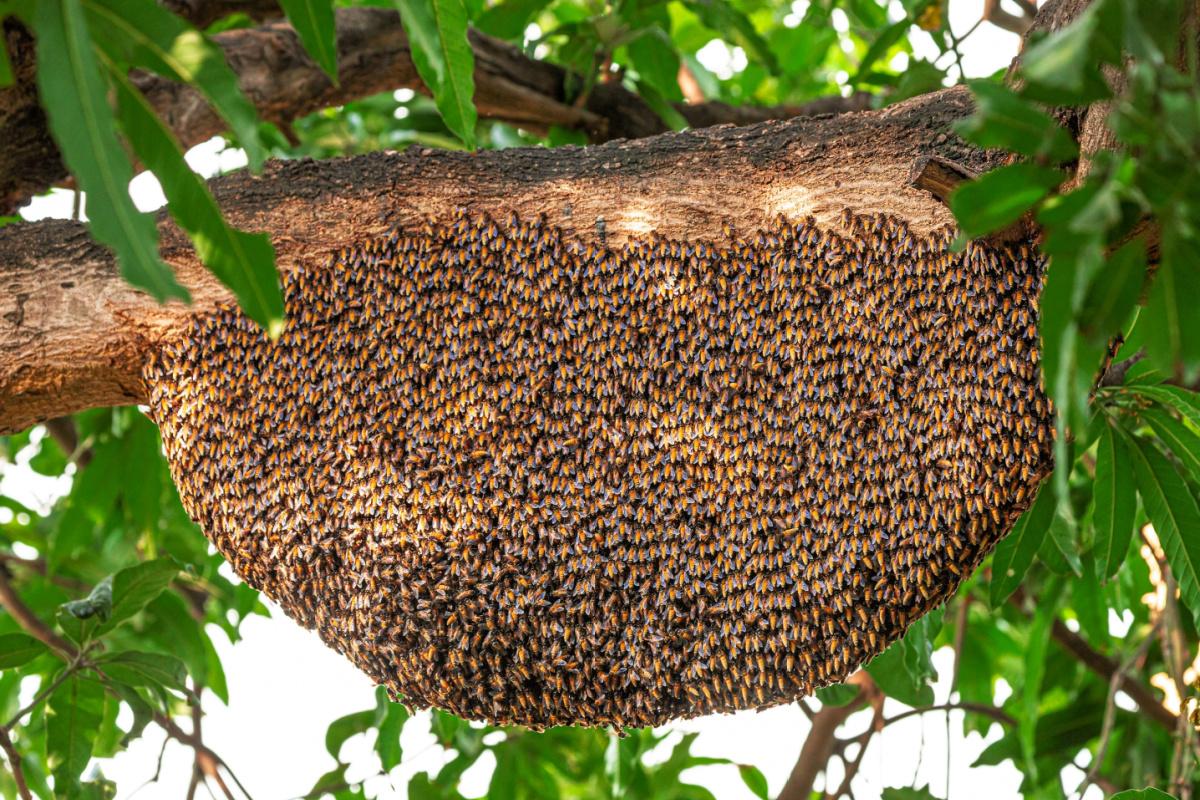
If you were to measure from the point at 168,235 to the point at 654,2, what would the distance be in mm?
1913

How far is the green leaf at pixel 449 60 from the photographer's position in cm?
136

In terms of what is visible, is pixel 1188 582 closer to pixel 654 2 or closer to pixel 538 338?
pixel 538 338

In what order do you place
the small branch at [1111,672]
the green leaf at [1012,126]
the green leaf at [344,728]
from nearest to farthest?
1. the green leaf at [1012,126]
2. the small branch at [1111,672]
3. the green leaf at [344,728]

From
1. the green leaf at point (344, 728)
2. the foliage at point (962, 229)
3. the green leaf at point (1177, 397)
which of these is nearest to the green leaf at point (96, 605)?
the foliage at point (962, 229)

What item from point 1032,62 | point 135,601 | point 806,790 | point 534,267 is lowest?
point 806,790

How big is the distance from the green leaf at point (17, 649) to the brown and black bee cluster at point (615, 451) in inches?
35.6

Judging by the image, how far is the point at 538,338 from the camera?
192 cm

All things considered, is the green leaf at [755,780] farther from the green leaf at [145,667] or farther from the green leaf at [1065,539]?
the green leaf at [145,667]

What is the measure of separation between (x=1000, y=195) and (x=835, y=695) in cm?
235

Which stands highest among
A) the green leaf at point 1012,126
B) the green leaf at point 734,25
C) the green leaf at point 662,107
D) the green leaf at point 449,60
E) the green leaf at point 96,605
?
the green leaf at point 734,25

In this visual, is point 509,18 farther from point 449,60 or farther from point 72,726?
point 72,726

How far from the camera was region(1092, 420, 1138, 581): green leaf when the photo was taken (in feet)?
7.23

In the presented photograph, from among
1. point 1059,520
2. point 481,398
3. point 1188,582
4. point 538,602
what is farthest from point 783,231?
point 1059,520

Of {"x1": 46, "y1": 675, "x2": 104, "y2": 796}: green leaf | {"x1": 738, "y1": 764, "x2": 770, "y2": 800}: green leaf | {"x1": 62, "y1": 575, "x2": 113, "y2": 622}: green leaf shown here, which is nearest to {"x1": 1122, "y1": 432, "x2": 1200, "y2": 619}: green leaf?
{"x1": 738, "y1": 764, "x2": 770, "y2": 800}: green leaf
